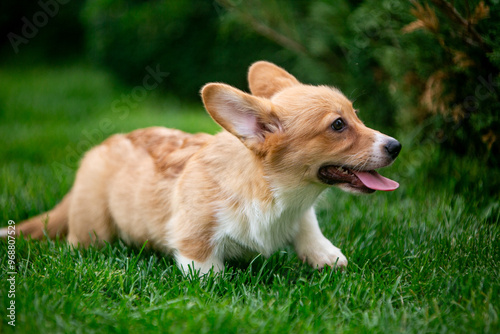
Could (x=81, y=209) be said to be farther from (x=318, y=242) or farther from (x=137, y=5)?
(x=137, y=5)

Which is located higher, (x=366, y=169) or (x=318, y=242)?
(x=366, y=169)

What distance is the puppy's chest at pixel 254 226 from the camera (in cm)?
284

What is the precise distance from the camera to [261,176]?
2.83 m

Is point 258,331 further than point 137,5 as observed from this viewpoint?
No

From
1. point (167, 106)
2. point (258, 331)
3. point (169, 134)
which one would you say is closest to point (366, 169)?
point (258, 331)

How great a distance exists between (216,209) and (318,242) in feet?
2.07

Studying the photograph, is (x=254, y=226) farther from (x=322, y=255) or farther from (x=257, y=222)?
(x=322, y=255)

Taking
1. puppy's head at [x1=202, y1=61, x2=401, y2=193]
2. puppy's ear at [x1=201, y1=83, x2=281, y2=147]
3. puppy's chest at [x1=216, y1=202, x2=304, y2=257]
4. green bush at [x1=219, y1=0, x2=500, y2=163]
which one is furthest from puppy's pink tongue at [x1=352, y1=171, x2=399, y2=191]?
green bush at [x1=219, y1=0, x2=500, y2=163]

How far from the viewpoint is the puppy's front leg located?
2.93 meters

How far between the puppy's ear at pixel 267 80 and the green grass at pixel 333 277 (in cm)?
103

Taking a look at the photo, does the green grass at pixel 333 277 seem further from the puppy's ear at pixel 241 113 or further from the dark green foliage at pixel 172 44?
the dark green foliage at pixel 172 44

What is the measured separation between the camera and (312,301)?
2.54m

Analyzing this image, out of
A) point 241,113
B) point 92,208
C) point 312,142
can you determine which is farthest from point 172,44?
point 312,142

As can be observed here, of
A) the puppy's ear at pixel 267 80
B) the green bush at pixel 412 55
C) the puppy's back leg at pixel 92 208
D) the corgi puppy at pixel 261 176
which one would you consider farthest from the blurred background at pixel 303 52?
the puppy's back leg at pixel 92 208
